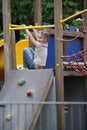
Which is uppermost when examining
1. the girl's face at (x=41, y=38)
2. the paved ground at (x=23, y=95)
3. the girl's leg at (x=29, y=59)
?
the girl's face at (x=41, y=38)

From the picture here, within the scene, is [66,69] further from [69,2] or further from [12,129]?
[69,2]

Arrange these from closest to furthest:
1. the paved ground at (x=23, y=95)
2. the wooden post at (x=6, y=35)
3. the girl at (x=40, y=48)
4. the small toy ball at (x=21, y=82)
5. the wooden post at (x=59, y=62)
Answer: the paved ground at (x=23, y=95) < the wooden post at (x=59, y=62) < the small toy ball at (x=21, y=82) < the girl at (x=40, y=48) < the wooden post at (x=6, y=35)

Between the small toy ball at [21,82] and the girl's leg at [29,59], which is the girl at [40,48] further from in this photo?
the small toy ball at [21,82]

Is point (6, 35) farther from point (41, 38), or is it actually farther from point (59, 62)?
point (59, 62)

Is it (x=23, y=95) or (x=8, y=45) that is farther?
(x=8, y=45)

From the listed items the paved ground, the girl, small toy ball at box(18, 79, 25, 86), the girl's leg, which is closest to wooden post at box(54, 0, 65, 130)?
the paved ground

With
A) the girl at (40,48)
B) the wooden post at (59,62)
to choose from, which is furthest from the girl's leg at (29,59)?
the wooden post at (59,62)

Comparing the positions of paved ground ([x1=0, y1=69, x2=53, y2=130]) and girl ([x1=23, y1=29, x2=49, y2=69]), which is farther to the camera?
girl ([x1=23, y1=29, x2=49, y2=69])

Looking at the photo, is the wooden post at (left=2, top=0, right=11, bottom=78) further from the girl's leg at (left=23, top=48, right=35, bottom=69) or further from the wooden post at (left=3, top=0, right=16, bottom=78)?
the girl's leg at (left=23, top=48, right=35, bottom=69)

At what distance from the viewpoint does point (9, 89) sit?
26.2ft

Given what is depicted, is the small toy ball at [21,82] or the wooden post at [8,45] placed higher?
the wooden post at [8,45]

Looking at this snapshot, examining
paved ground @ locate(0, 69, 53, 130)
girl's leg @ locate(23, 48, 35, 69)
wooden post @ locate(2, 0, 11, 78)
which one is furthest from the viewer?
girl's leg @ locate(23, 48, 35, 69)

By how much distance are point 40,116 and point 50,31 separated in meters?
1.97

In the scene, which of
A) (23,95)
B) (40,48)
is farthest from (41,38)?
(23,95)
